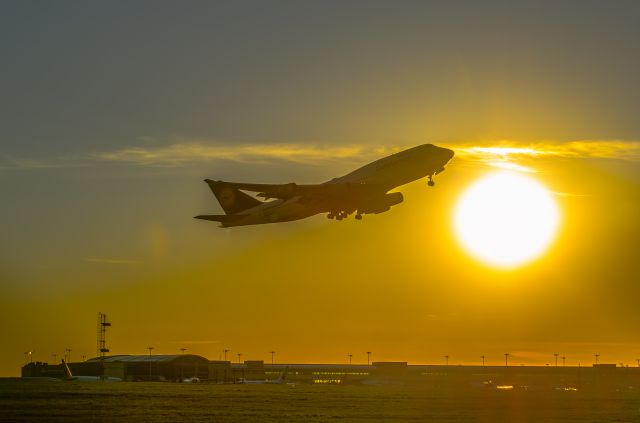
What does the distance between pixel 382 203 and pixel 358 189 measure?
16.0 feet

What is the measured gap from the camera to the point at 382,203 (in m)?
116

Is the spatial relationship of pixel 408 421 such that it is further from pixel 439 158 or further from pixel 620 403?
pixel 620 403

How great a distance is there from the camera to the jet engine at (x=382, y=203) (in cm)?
11531

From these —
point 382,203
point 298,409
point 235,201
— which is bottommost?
point 298,409

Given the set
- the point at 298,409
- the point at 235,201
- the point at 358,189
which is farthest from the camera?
the point at 235,201

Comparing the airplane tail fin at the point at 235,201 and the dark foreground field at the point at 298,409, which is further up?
the airplane tail fin at the point at 235,201

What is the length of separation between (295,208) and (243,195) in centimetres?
2102

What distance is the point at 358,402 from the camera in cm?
11862

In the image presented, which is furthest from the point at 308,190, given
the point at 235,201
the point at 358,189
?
the point at 235,201

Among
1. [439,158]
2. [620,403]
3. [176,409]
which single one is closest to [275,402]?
[176,409]

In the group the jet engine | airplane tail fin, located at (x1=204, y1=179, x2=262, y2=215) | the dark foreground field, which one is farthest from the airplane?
the dark foreground field

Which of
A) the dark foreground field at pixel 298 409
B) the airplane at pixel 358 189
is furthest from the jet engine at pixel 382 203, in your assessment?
the dark foreground field at pixel 298 409

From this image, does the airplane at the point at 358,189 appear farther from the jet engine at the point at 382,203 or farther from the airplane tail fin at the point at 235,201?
the airplane tail fin at the point at 235,201

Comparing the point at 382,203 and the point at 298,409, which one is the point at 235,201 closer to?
the point at 382,203
